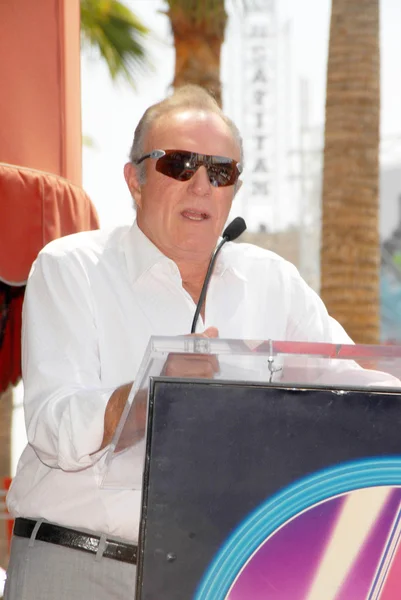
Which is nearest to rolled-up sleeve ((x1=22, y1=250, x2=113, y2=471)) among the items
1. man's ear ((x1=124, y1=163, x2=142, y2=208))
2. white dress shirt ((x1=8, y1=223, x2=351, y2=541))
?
white dress shirt ((x1=8, y1=223, x2=351, y2=541))

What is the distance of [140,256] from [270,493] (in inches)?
46.4

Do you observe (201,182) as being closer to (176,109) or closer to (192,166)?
(192,166)

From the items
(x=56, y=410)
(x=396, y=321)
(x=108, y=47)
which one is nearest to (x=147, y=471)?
(x=56, y=410)

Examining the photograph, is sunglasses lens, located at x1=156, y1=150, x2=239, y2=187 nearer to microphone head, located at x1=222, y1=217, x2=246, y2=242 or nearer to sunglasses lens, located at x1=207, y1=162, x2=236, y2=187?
sunglasses lens, located at x1=207, y1=162, x2=236, y2=187

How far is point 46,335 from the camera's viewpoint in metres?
1.97

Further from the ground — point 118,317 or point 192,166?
point 192,166

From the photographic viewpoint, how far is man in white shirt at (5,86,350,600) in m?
1.86

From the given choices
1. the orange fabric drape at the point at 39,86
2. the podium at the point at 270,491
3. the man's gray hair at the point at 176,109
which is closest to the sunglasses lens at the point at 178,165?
the man's gray hair at the point at 176,109

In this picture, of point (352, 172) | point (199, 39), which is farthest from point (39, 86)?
point (199, 39)

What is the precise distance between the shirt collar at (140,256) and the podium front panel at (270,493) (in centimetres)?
107

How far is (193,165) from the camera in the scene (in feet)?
7.47

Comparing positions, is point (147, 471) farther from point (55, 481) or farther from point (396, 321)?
point (396, 321)

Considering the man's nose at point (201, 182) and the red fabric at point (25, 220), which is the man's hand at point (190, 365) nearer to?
the man's nose at point (201, 182)

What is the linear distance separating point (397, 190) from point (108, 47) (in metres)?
19.5
